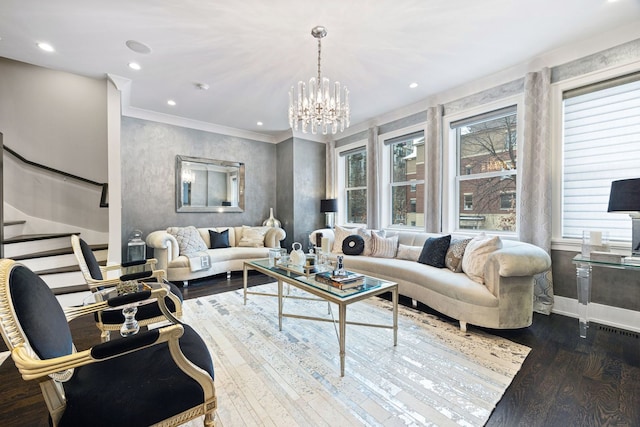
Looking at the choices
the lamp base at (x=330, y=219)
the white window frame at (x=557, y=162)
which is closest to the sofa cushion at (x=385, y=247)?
the white window frame at (x=557, y=162)

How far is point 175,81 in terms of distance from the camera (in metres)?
3.46

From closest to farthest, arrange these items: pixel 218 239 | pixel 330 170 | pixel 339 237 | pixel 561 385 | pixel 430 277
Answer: pixel 561 385
pixel 430 277
pixel 339 237
pixel 218 239
pixel 330 170

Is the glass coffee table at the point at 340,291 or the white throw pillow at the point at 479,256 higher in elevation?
the white throw pillow at the point at 479,256

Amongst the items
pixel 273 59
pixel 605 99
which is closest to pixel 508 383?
pixel 605 99

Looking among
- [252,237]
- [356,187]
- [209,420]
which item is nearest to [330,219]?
[356,187]

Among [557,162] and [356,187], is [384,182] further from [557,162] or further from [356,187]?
[557,162]

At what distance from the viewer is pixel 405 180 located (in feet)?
15.2

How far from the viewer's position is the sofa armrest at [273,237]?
5051mm

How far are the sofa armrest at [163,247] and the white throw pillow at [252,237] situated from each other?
4.12 feet

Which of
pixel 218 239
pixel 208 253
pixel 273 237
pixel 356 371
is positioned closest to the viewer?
pixel 356 371

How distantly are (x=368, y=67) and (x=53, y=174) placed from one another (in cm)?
465

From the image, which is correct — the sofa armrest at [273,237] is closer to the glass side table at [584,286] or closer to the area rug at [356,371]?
the area rug at [356,371]

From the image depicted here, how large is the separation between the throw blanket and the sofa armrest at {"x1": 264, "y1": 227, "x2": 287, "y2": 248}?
4.02 feet

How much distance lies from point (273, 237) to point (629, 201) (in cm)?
452
